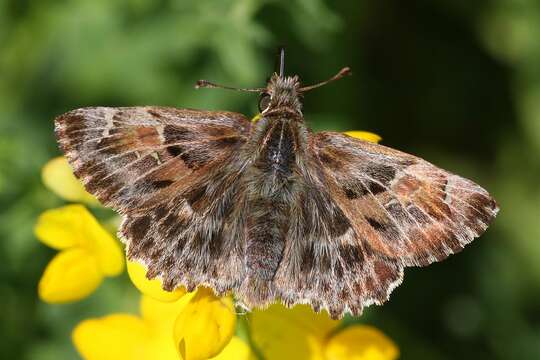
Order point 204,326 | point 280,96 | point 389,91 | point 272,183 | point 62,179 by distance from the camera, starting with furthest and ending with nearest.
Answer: point 389,91, point 62,179, point 280,96, point 272,183, point 204,326

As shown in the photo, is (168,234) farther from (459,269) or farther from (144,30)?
(459,269)

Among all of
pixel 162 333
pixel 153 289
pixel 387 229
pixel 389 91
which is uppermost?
pixel 387 229

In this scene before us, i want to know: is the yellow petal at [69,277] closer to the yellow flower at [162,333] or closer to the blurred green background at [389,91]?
the yellow flower at [162,333]

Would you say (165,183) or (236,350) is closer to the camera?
(165,183)

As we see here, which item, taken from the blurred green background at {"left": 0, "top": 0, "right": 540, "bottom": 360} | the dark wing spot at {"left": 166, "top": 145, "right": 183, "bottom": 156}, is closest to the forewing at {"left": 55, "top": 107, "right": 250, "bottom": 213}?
the dark wing spot at {"left": 166, "top": 145, "right": 183, "bottom": 156}

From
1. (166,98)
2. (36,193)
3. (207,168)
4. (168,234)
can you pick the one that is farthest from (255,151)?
(166,98)

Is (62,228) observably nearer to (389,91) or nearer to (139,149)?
(139,149)

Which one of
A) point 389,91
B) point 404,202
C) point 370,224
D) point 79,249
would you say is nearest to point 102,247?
point 79,249

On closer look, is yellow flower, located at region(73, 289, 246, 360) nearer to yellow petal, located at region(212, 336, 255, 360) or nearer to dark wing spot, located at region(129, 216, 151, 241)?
yellow petal, located at region(212, 336, 255, 360)
